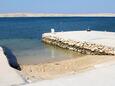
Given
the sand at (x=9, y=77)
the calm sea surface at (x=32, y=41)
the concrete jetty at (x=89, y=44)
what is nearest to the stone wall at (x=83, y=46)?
the concrete jetty at (x=89, y=44)

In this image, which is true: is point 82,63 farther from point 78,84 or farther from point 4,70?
point 78,84

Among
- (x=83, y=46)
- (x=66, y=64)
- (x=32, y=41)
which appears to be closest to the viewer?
(x=66, y=64)

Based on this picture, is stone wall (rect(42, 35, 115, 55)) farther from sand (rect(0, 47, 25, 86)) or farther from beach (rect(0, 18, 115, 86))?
sand (rect(0, 47, 25, 86))

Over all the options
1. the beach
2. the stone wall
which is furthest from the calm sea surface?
the stone wall

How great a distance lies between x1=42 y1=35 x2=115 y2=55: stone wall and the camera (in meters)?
24.1

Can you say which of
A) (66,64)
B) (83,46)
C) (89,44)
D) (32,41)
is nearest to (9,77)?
(66,64)

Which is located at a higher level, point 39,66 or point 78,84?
point 78,84

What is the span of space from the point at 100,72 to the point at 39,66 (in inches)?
356

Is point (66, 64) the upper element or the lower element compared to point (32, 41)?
upper

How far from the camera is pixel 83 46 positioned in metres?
28.0

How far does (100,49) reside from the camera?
25.0 metres

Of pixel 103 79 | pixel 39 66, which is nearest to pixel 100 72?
pixel 103 79

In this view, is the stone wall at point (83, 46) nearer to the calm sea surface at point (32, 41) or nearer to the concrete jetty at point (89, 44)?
the concrete jetty at point (89, 44)

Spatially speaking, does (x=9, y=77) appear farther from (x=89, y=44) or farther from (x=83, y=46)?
(x=83, y=46)
